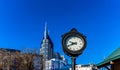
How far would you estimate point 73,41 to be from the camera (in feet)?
23.0

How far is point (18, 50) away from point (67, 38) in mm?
33421

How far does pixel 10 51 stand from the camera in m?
39.8

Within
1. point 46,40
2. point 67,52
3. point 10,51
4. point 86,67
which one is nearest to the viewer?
point 67,52

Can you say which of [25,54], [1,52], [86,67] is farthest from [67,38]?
[86,67]

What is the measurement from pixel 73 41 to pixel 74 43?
50 mm

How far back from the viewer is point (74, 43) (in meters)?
6.97

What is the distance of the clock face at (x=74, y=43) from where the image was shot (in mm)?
6965

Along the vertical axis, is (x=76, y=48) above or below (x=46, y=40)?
below

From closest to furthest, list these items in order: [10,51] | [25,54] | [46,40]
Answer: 1. [25,54]
2. [10,51]
3. [46,40]

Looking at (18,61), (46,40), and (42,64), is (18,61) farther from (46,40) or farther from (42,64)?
(46,40)

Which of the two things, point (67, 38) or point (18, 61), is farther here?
point (18, 61)

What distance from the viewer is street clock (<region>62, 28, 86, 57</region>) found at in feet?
22.7

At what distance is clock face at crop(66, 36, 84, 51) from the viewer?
6.96m

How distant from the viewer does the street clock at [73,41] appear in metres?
6.93
